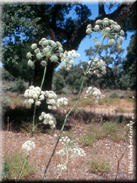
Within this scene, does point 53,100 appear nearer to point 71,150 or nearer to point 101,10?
point 71,150

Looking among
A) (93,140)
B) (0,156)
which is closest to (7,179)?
(0,156)

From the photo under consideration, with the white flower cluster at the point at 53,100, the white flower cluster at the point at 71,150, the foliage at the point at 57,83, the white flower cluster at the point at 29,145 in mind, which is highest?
the foliage at the point at 57,83

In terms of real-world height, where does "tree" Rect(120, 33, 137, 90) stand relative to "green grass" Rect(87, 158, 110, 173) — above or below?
above

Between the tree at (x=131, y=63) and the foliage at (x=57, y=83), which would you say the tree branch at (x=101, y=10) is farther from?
the foliage at (x=57, y=83)

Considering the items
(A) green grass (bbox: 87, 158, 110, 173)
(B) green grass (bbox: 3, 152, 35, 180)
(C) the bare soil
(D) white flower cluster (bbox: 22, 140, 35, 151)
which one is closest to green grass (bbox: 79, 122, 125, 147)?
(C) the bare soil

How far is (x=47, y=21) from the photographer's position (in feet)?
19.4

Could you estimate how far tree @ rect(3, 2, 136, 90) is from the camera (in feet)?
15.3

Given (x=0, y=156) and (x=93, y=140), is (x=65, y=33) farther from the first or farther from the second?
(x=0, y=156)

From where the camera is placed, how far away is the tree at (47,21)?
4.68 meters

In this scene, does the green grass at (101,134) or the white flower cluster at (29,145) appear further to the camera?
the green grass at (101,134)

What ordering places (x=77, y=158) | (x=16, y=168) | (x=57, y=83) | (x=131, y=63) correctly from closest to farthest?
(x=16, y=168) < (x=77, y=158) < (x=131, y=63) < (x=57, y=83)

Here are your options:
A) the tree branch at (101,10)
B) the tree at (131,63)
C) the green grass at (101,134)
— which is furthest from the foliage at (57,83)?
the green grass at (101,134)

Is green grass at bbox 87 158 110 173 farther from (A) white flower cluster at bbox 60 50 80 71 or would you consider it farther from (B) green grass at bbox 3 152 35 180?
(A) white flower cluster at bbox 60 50 80 71

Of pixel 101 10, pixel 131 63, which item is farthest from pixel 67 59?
pixel 131 63
